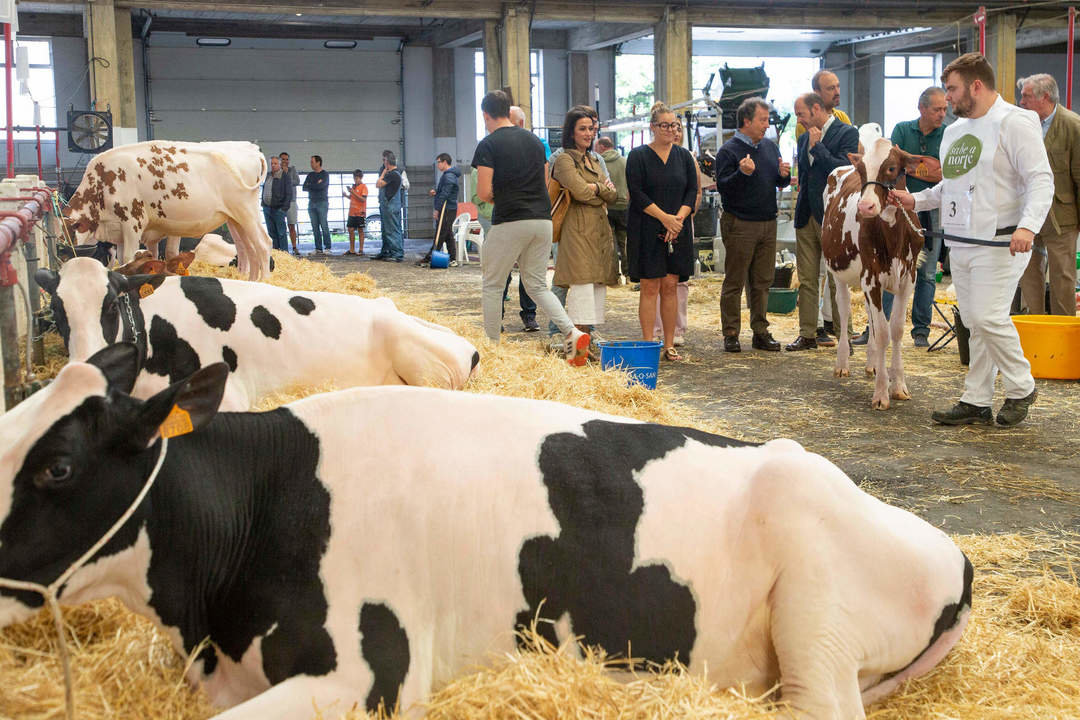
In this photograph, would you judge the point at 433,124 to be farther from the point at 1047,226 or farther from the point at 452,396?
the point at 452,396

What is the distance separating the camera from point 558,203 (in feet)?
30.2

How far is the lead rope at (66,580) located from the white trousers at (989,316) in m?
5.39

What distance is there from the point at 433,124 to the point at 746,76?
1634 centimetres

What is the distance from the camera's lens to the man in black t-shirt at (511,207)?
8133 mm

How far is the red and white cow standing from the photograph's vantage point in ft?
29.9

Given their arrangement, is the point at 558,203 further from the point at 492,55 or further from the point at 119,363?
the point at 492,55

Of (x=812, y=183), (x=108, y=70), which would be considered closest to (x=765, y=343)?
(x=812, y=183)

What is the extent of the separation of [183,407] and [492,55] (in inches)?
930

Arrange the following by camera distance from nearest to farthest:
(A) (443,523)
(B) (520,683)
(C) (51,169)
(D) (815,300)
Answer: (B) (520,683)
(A) (443,523)
(D) (815,300)
(C) (51,169)

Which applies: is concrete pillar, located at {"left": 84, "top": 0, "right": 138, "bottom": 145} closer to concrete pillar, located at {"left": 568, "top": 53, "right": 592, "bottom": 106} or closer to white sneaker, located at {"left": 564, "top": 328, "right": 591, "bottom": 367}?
white sneaker, located at {"left": 564, "top": 328, "right": 591, "bottom": 367}

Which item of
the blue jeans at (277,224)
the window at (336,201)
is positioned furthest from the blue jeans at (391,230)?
the window at (336,201)

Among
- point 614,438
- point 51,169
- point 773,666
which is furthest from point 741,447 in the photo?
point 51,169

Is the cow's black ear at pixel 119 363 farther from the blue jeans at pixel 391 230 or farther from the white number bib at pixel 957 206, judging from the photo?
the blue jeans at pixel 391 230

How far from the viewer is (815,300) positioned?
972cm
